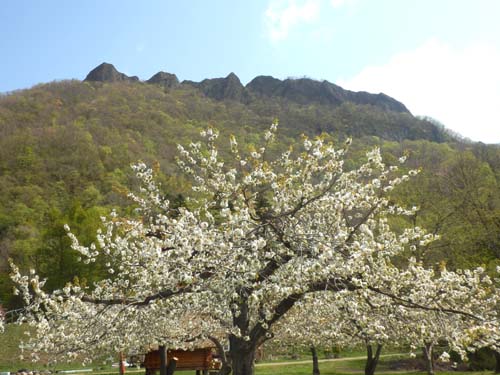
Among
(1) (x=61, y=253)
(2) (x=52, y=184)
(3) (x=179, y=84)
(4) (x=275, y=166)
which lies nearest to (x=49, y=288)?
(1) (x=61, y=253)

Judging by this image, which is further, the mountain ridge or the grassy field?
the mountain ridge

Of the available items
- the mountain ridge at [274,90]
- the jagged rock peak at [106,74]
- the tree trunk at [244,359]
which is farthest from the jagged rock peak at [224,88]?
the tree trunk at [244,359]

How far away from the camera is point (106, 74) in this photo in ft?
550

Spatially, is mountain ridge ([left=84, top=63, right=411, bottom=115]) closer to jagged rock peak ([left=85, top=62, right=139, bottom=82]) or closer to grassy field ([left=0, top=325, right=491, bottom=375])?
jagged rock peak ([left=85, top=62, right=139, bottom=82])

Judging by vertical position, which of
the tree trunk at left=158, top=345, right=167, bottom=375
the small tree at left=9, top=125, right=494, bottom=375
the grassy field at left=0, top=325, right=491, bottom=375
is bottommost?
the grassy field at left=0, top=325, right=491, bottom=375

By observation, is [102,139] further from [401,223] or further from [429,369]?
[429,369]

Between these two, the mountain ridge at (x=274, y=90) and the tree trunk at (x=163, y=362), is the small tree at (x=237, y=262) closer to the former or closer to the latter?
the tree trunk at (x=163, y=362)

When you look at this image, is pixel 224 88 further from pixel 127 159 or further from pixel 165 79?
pixel 127 159

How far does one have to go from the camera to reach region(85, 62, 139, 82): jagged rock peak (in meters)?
166

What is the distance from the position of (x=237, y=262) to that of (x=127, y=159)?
63527 millimetres

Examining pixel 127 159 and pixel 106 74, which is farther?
pixel 106 74

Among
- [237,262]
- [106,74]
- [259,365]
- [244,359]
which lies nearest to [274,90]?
[106,74]

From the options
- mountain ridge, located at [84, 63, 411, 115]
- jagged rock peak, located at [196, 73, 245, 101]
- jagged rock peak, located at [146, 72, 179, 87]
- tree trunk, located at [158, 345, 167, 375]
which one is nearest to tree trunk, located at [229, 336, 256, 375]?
tree trunk, located at [158, 345, 167, 375]

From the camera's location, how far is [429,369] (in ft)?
59.2
